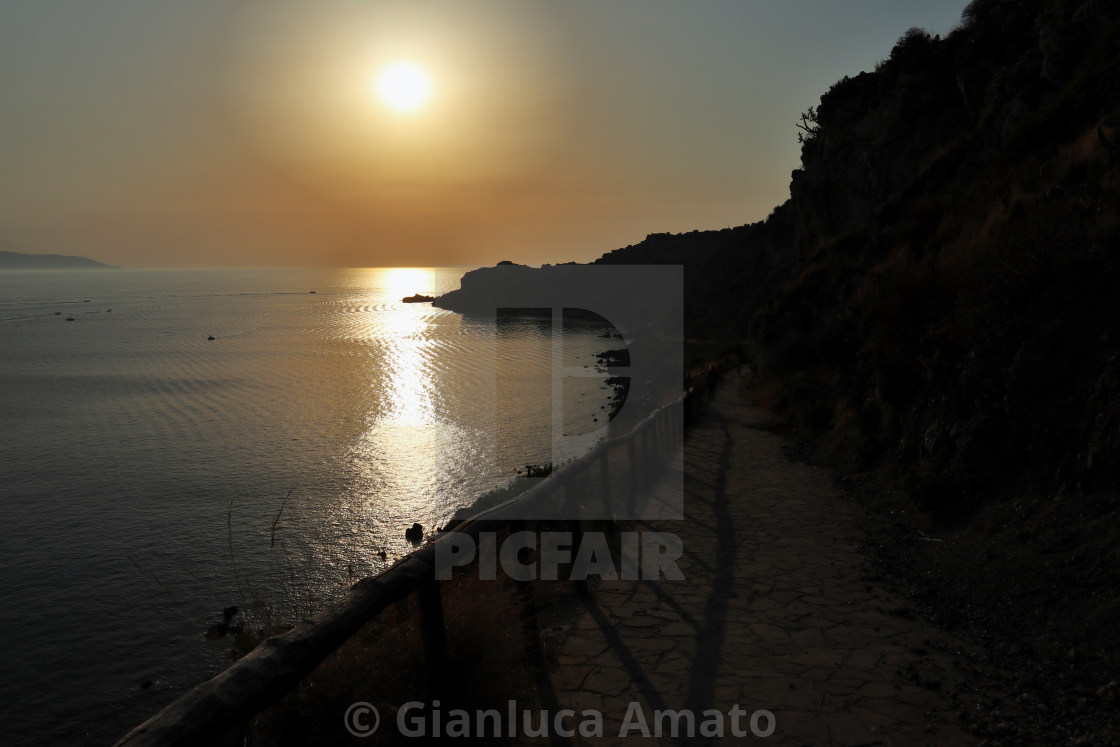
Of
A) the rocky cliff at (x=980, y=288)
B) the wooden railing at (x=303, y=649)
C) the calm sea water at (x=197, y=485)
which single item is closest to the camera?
the wooden railing at (x=303, y=649)

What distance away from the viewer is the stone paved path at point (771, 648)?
14.8 ft

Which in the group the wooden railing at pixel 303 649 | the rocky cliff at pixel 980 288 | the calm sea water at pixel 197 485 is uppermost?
the rocky cliff at pixel 980 288

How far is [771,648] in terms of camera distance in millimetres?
5609

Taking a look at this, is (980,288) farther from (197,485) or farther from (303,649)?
(197,485)

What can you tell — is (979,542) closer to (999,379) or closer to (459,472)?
(999,379)

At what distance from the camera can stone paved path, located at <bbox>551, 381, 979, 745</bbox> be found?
4.51 metres

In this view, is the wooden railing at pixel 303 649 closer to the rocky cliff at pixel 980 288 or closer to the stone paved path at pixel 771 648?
the stone paved path at pixel 771 648

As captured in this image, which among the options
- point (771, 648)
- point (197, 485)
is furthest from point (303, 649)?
Answer: point (197, 485)

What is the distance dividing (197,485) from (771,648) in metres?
23.9

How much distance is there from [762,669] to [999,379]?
5270mm

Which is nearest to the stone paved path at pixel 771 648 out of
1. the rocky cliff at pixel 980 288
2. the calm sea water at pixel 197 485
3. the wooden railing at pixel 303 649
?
the wooden railing at pixel 303 649

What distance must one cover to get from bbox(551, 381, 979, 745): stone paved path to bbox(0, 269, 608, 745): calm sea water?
334cm

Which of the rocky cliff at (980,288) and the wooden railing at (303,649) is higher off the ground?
the rocky cliff at (980,288)

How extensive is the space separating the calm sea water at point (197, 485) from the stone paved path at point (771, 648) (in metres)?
3.34
